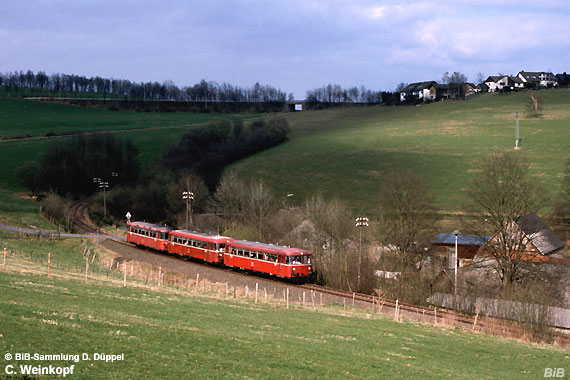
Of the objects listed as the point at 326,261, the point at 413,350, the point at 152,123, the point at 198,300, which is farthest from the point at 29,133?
the point at 413,350

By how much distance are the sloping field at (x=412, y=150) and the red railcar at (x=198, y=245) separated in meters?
36.2

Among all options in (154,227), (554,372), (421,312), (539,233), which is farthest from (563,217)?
(554,372)

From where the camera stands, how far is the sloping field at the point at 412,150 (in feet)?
324

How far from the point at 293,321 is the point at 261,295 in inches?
542

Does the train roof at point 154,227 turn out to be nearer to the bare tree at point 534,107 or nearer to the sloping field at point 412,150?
the sloping field at point 412,150

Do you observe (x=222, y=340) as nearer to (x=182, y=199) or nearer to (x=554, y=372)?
(x=554, y=372)

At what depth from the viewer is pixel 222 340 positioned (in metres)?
19.5

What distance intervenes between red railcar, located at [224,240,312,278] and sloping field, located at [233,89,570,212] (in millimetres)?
39469

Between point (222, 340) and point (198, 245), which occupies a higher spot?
point (222, 340)

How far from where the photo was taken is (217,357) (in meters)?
16.9

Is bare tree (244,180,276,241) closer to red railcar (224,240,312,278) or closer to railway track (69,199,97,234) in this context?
railway track (69,199,97,234)

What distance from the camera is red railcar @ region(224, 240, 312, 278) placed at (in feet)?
153

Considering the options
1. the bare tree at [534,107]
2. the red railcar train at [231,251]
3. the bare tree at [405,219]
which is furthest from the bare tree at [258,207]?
the bare tree at [534,107]

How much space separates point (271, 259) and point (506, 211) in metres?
23.3
